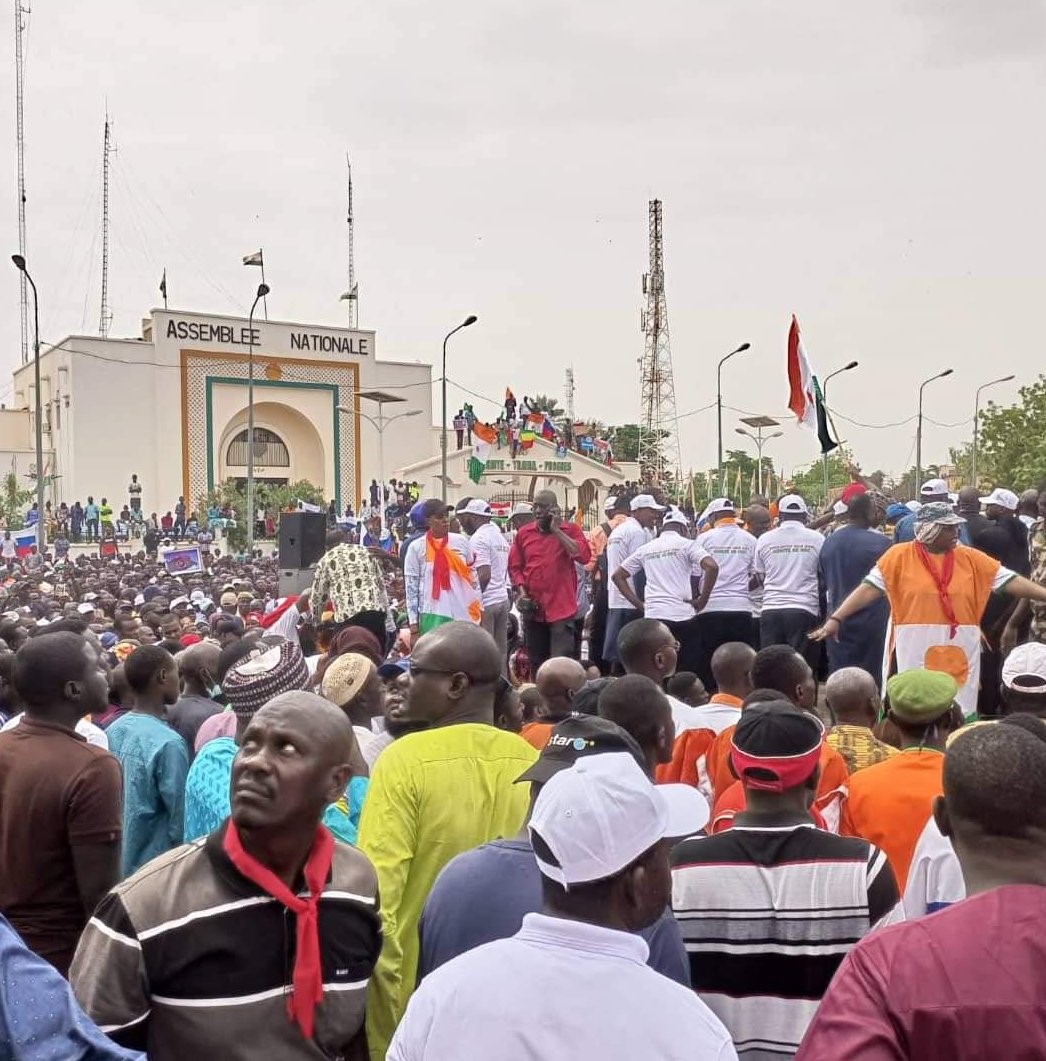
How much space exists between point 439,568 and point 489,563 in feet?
2.46

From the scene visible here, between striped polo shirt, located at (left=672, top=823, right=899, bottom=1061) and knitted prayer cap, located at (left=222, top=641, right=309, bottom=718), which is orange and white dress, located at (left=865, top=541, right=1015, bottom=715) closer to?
striped polo shirt, located at (left=672, top=823, right=899, bottom=1061)

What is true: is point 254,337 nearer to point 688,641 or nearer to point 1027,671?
point 688,641

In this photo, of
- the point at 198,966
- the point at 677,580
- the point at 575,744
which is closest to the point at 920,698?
the point at 575,744

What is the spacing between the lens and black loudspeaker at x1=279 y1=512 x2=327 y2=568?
14.3m

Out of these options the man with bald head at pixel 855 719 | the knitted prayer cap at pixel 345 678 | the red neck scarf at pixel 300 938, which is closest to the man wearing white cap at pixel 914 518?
the man with bald head at pixel 855 719

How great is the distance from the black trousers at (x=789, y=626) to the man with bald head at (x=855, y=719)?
4.32 metres

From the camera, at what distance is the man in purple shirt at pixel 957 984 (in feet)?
6.72

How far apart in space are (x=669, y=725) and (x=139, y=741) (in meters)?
2.03

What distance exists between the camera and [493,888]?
9.63ft

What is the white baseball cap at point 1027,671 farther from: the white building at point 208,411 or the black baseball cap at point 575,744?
the white building at point 208,411

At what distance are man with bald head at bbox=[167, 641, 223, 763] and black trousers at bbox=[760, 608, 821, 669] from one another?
487 cm

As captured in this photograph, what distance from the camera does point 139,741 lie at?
471 centimetres

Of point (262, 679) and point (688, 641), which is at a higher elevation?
point (262, 679)

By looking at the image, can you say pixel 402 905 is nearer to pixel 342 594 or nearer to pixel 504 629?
pixel 342 594
